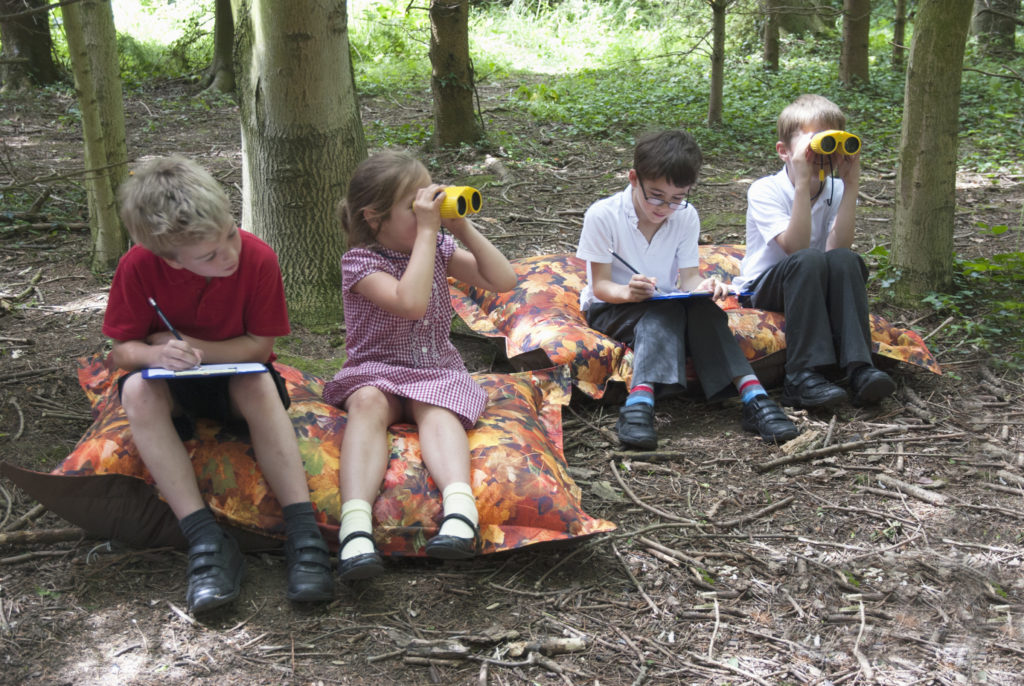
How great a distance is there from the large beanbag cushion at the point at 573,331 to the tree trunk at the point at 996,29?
28.8ft

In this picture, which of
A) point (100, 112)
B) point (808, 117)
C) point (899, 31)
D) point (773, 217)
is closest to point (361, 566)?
point (773, 217)

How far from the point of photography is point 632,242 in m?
3.60

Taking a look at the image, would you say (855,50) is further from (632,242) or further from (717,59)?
(632,242)

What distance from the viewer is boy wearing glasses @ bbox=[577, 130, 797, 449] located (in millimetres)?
3281

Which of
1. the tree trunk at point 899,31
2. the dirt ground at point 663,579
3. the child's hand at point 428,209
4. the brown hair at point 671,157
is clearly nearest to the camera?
the dirt ground at point 663,579

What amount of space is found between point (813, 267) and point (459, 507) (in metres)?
1.91

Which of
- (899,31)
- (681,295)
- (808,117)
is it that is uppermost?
(899,31)

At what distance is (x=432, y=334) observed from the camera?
291cm

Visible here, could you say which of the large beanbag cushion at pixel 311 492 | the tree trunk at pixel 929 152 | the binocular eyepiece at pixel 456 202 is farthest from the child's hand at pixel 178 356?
the tree trunk at pixel 929 152

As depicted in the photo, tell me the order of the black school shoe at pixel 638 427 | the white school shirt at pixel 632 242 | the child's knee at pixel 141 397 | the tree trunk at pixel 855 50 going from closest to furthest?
the child's knee at pixel 141 397 → the black school shoe at pixel 638 427 → the white school shirt at pixel 632 242 → the tree trunk at pixel 855 50

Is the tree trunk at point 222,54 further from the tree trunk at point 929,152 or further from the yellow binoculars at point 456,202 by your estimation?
the yellow binoculars at point 456,202

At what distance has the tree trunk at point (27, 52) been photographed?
31.6 feet

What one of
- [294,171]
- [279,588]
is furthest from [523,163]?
[279,588]

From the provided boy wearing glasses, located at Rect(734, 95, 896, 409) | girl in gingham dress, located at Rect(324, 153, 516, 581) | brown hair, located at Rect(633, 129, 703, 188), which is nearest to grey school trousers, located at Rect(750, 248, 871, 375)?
boy wearing glasses, located at Rect(734, 95, 896, 409)
